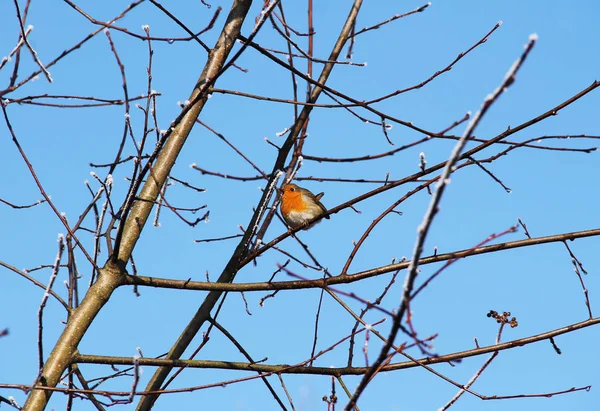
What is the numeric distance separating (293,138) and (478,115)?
231 centimetres

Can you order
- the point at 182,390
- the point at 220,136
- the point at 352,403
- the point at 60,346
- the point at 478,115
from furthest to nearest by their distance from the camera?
the point at 220,136 < the point at 60,346 < the point at 182,390 < the point at 352,403 < the point at 478,115

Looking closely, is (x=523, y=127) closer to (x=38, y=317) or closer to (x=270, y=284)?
(x=270, y=284)

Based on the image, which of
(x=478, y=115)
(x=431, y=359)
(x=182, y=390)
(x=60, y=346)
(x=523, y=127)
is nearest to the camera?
(x=478, y=115)

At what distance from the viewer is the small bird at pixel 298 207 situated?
576 cm

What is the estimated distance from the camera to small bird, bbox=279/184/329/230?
5.76 metres

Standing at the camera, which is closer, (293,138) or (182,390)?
(182,390)

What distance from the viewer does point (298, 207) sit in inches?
229

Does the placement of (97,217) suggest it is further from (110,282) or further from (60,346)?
(60,346)

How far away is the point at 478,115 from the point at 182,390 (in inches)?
59.2

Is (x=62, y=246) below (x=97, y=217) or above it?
below

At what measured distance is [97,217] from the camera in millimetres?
2588

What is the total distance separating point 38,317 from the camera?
1.95 metres

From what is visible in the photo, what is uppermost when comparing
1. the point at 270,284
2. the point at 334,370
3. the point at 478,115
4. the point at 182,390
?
the point at 270,284

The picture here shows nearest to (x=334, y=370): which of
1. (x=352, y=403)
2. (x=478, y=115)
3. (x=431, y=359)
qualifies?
(x=431, y=359)
